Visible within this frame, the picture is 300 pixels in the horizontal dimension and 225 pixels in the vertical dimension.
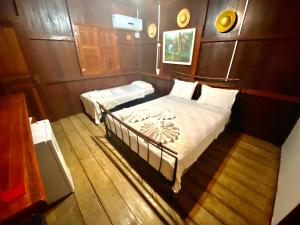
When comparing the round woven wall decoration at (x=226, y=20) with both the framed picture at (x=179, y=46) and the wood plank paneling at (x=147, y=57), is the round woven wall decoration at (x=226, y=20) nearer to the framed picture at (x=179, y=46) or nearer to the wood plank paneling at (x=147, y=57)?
the framed picture at (x=179, y=46)

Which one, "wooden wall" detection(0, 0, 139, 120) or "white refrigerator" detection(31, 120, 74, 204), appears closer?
"white refrigerator" detection(31, 120, 74, 204)

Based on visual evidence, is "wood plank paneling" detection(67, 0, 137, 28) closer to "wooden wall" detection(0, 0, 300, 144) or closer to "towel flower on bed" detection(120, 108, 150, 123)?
"wooden wall" detection(0, 0, 300, 144)

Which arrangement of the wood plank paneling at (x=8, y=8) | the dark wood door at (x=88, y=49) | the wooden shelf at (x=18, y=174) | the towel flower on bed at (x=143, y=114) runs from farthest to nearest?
the dark wood door at (x=88, y=49) → the wood plank paneling at (x=8, y=8) → the towel flower on bed at (x=143, y=114) → the wooden shelf at (x=18, y=174)

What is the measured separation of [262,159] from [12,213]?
8.91ft

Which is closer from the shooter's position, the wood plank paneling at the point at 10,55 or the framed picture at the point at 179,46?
the wood plank paneling at the point at 10,55

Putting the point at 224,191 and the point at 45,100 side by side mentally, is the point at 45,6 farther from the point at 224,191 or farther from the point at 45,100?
the point at 224,191

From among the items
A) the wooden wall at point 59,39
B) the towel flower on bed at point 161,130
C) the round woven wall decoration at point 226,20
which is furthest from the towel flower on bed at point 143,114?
the wooden wall at point 59,39

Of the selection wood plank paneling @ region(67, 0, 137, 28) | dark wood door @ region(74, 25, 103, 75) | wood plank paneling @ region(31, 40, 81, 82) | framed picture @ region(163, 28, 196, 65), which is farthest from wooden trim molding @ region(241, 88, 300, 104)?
wood plank paneling @ region(31, 40, 81, 82)

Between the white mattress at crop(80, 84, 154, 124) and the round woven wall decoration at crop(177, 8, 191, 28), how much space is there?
172 centimetres

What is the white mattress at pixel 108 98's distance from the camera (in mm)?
2887

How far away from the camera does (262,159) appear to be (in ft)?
6.55

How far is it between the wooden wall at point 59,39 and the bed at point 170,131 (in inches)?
66.1

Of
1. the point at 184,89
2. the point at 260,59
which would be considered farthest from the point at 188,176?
the point at 260,59

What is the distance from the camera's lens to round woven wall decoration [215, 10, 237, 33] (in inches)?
84.8
